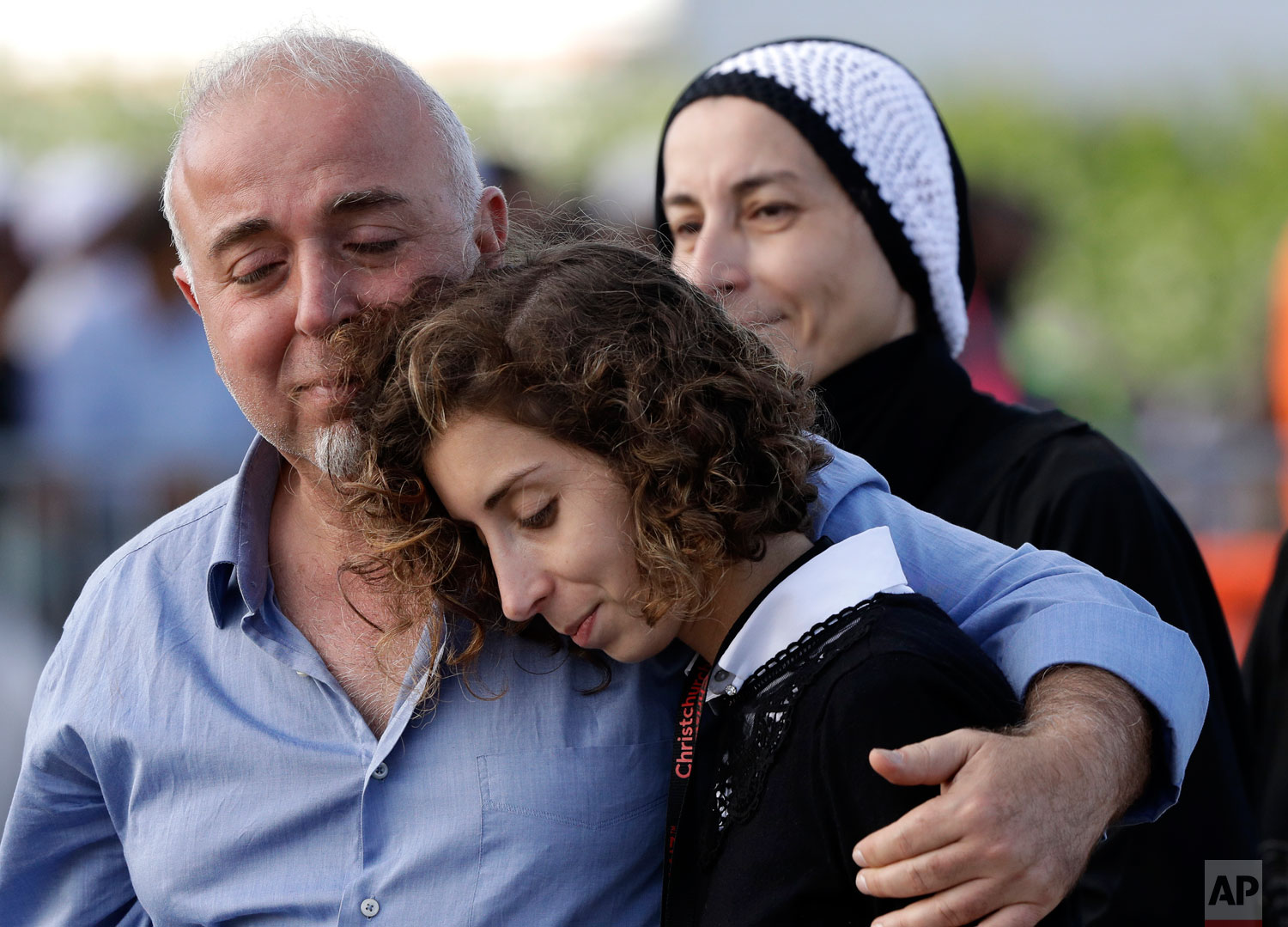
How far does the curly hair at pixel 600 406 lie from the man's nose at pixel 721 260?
2.67 ft

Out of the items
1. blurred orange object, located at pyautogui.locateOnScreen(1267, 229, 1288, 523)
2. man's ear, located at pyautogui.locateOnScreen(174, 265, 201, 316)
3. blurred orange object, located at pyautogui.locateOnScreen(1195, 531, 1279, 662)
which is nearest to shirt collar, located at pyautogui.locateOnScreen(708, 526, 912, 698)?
man's ear, located at pyautogui.locateOnScreen(174, 265, 201, 316)

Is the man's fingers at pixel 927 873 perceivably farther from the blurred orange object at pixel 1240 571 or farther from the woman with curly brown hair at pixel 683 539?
the blurred orange object at pixel 1240 571

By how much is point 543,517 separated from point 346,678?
1.70 feet

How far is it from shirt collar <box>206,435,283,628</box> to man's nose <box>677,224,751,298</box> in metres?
0.97

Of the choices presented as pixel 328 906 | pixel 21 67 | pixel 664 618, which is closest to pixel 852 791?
pixel 664 618

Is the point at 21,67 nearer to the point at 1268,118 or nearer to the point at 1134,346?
the point at 1134,346

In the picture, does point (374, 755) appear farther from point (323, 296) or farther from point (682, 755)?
point (323, 296)

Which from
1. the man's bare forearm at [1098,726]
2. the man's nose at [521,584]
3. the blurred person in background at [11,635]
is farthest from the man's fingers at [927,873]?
the blurred person in background at [11,635]

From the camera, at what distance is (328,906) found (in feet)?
6.77

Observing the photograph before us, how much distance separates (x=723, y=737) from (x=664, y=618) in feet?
0.59

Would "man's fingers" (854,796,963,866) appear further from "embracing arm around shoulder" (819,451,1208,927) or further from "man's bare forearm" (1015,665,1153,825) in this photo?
"man's bare forearm" (1015,665,1153,825)

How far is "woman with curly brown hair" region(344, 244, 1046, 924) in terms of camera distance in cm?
173

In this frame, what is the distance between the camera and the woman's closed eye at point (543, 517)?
1.89 metres

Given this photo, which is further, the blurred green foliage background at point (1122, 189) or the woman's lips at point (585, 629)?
the blurred green foliage background at point (1122, 189)
